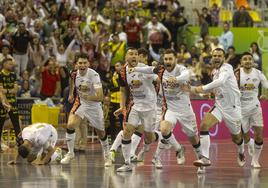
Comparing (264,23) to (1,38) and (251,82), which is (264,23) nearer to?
(1,38)

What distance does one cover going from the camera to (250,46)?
1459 inches

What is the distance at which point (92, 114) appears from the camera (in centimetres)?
2245

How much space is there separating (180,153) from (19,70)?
455 inches

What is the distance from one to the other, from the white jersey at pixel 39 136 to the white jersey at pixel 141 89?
2014 millimetres

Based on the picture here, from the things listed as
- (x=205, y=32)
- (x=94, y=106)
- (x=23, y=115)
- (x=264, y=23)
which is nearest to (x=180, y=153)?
(x=94, y=106)

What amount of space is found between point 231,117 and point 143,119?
1891 mm

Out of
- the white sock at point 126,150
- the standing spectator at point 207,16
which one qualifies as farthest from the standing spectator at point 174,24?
the white sock at point 126,150

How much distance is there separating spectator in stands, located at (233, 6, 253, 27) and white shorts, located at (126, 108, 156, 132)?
1831 cm

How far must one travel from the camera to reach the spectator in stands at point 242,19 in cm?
3919

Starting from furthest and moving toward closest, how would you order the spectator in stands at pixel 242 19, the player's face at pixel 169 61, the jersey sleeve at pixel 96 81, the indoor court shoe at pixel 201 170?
1. the spectator in stands at pixel 242 19
2. the jersey sleeve at pixel 96 81
3. the player's face at pixel 169 61
4. the indoor court shoe at pixel 201 170

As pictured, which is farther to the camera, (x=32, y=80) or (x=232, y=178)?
(x=32, y=80)

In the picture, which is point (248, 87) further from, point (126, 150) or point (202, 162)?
point (126, 150)

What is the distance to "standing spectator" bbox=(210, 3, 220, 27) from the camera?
39.6m

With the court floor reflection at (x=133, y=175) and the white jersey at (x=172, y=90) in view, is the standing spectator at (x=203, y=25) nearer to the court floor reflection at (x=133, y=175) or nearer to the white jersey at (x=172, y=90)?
the court floor reflection at (x=133, y=175)
